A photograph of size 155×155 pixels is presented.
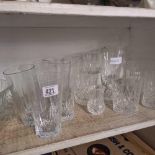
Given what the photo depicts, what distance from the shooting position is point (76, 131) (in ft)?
1.86

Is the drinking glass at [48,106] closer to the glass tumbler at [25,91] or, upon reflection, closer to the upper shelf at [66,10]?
the glass tumbler at [25,91]

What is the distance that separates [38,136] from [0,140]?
97mm

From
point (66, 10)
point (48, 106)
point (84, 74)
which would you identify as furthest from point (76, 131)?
point (66, 10)

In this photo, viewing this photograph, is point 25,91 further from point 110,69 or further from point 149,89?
point 149,89

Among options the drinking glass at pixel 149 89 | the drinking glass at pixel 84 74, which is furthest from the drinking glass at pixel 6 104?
the drinking glass at pixel 149 89

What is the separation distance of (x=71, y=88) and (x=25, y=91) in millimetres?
151

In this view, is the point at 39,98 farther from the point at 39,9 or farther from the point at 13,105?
the point at 39,9

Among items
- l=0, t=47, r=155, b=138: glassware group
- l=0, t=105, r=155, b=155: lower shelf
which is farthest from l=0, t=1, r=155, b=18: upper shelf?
l=0, t=105, r=155, b=155: lower shelf

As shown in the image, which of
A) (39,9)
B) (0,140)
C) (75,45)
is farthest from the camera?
(75,45)

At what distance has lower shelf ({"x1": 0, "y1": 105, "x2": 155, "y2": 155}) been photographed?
0.51m

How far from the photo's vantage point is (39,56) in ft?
2.62

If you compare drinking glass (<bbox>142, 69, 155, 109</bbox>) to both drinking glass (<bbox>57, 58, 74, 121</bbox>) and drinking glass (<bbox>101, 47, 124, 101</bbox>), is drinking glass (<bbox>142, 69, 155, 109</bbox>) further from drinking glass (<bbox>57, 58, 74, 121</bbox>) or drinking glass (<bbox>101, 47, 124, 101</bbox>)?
drinking glass (<bbox>57, 58, 74, 121</bbox>)

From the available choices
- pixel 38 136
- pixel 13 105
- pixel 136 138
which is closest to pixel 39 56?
pixel 13 105

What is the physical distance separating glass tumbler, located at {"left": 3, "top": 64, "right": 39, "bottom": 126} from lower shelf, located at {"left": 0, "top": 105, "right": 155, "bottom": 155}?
3 cm
